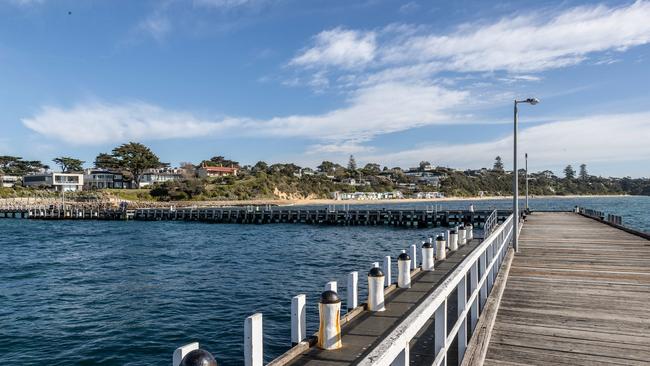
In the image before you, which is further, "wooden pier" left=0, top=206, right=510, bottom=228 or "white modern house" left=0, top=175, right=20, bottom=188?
"white modern house" left=0, top=175, right=20, bottom=188

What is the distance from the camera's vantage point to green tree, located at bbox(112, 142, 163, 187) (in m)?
117

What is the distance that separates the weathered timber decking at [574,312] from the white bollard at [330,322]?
224 cm

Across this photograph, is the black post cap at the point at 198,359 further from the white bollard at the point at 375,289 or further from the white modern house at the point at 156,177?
the white modern house at the point at 156,177

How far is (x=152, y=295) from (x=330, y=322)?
504 inches

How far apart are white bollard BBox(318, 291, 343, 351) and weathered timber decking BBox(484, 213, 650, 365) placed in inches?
88.2

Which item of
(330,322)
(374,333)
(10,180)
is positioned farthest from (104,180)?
(330,322)

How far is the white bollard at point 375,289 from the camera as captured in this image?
8.34 metres

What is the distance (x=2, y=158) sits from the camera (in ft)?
411

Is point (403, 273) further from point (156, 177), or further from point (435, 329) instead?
point (156, 177)

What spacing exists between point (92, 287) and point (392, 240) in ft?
79.9

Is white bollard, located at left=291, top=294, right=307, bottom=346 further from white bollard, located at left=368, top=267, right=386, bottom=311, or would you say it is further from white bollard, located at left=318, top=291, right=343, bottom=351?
white bollard, located at left=368, top=267, right=386, bottom=311

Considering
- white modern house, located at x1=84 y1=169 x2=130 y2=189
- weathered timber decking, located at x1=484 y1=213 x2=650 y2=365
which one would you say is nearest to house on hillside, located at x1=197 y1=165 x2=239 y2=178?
white modern house, located at x1=84 y1=169 x2=130 y2=189

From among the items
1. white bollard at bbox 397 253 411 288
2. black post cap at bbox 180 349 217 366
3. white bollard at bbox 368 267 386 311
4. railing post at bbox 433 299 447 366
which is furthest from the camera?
white bollard at bbox 397 253 411 288

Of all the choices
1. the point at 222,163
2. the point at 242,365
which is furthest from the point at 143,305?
the point at 222,163
